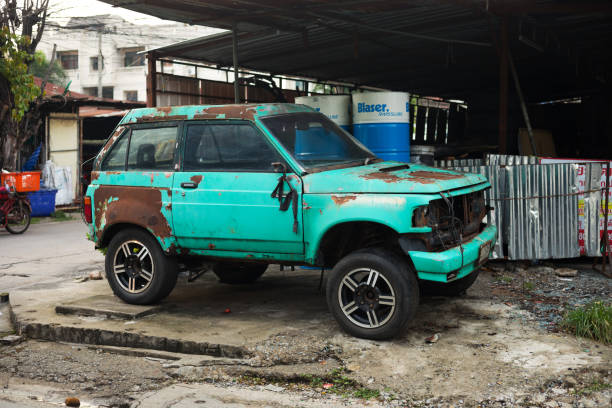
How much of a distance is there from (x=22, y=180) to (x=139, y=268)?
9.42 metres

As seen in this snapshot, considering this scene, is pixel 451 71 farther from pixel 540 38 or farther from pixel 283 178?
pixel 283 178

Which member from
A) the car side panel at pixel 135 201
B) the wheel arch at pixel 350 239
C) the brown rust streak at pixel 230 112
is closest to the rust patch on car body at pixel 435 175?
the wheel arch at pixel 350 239

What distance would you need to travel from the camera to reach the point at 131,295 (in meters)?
6.33

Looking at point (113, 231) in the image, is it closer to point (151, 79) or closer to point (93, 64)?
point (151, 79)

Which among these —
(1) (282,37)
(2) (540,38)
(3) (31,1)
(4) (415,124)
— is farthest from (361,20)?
(3) (31,1)

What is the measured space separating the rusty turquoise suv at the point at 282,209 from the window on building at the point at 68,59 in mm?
39367

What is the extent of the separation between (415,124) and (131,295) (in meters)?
12.6

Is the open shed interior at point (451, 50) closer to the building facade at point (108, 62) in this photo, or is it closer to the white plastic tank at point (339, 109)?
the white plastic tank at point (339, 109)

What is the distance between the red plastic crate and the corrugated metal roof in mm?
5294

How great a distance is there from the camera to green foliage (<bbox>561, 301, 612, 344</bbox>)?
4992mm

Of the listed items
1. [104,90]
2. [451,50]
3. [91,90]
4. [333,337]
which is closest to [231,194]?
[333,337]

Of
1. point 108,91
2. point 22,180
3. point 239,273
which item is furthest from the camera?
point 108,91

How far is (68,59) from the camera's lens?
1690 inches

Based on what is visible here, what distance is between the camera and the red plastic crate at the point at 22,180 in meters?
14.3
